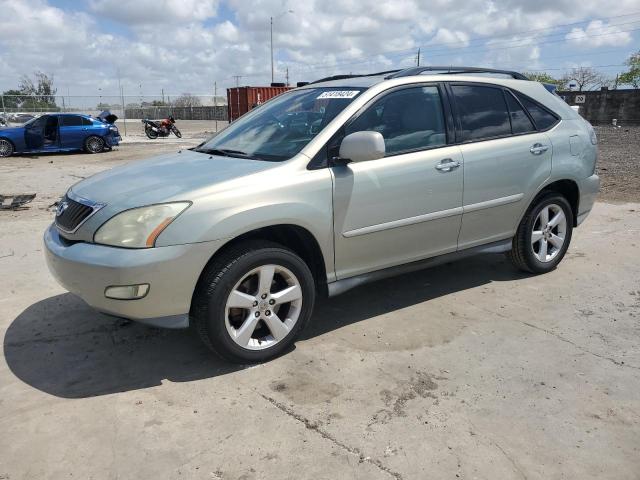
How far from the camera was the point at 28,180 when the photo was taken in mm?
11078

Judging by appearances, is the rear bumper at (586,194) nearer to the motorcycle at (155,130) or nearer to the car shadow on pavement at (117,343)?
the car shadow on pavement at (117,343)

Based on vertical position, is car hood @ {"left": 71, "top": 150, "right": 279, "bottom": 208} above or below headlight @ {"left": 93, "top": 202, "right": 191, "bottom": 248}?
above

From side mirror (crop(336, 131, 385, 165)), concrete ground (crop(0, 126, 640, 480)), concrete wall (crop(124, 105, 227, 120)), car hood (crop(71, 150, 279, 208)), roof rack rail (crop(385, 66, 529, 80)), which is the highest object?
concrete wall (crop(124, 105, 227, 120))

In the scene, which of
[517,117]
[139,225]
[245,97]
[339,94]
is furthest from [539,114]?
[245,97]

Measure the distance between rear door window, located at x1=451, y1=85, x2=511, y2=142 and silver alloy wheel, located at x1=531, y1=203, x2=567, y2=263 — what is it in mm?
903

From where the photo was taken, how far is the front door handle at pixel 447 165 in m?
3.97

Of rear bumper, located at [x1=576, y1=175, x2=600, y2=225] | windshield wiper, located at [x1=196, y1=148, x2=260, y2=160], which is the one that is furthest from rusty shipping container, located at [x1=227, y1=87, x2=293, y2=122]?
windshield wiper, located at [x1=196, y1=148, x2=260, y2=160]

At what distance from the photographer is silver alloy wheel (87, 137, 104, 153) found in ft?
59.4

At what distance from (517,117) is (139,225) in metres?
3.28

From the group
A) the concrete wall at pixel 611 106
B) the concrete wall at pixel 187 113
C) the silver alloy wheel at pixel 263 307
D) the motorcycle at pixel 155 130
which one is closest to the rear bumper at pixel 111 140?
the motorcycle at pixel 155 130

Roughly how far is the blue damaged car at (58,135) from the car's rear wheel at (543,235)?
16.4m

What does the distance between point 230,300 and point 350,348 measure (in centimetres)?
94

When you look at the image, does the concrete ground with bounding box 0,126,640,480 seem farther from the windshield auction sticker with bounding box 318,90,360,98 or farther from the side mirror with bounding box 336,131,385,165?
the windshield auction sticker with bounding box 318,90,360,98

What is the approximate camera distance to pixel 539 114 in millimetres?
4770
